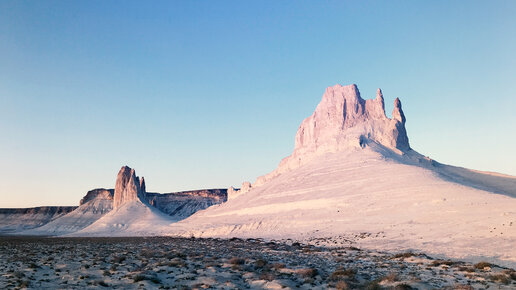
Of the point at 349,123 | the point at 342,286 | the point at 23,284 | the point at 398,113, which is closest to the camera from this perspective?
the point at 23,284

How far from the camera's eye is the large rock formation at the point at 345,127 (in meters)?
93.8

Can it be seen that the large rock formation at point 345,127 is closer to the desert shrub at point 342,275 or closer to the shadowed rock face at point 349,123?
the shadowed rock face at point 349,123

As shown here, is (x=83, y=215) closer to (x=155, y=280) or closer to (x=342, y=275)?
(x=155, y=280)

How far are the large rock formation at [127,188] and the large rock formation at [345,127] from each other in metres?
58.5

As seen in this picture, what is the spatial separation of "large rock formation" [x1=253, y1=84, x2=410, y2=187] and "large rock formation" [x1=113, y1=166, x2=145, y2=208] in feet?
192

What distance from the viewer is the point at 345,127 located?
10406cm

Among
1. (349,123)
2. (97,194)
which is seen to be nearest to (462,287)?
(349,123)

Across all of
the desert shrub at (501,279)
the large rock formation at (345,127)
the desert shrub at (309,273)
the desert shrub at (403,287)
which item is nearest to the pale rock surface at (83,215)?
the large rock formation at (345,127)

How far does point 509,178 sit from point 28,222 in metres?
206

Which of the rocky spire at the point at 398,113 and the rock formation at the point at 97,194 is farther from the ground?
the rocky spire at the point at 398,113

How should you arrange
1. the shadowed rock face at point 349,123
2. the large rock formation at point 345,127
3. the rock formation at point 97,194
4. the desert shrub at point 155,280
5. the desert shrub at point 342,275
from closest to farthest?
the desert shrub at point 155,280 → the desert shrub at point 342,275 → the large rock formation at point 345,127 → the shadowed rock face at point 349,123 → the rock formation at point 97,194

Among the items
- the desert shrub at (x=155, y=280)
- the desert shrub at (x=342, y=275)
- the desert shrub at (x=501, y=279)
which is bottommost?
the desert shrub at (x=501, y=279)

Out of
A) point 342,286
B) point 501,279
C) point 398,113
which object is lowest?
point 501,279

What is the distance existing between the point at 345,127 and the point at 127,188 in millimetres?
98293
